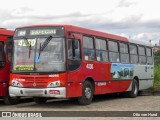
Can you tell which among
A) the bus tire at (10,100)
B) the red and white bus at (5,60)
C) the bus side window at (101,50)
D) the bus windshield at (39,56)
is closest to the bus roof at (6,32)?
the red and white bus at (5,60)

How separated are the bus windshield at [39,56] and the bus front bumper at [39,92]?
631mm

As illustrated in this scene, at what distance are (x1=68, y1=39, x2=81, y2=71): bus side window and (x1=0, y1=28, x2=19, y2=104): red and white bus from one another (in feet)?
8.03

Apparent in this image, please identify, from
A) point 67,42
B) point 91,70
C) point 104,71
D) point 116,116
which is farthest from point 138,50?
point 116,116

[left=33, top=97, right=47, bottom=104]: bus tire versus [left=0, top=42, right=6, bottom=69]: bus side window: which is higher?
[left=0, top=42, right=6, bottom=69]: bus side window

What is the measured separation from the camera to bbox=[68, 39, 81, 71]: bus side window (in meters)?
13.5

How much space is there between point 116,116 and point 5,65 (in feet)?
16.5

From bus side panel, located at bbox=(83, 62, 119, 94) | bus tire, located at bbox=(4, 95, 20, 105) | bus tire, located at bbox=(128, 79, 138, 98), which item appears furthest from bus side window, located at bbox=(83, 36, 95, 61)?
bus tire, located at bbox=(128, 79, 138, 98)

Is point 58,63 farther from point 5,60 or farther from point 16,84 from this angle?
point 5,60

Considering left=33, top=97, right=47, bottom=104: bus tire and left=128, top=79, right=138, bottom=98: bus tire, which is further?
left=128, top=79, right=138, bottom=98: bus tire

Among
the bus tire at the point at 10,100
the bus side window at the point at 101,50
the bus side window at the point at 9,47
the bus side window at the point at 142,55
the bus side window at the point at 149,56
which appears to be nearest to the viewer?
the bus side window at the point at 9,47

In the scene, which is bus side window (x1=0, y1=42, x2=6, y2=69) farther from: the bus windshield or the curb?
the curb

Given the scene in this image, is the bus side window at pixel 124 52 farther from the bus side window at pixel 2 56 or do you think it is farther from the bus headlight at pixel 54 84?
the bus side window at pixel 2 56

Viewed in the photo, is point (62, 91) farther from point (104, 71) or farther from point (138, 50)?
point (138, 50)

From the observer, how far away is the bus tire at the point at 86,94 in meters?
14.2
